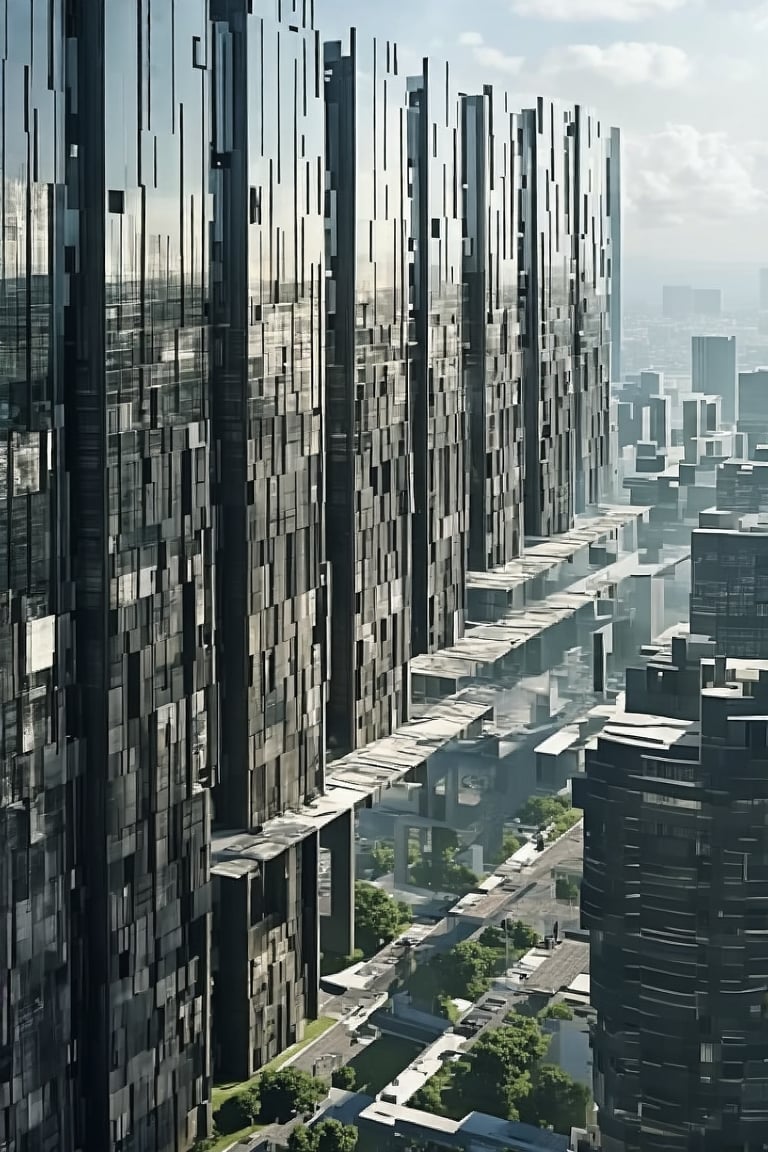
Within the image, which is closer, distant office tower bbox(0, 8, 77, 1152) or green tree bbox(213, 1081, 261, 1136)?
distant office tower bbox(0, 8, 77, 1152)

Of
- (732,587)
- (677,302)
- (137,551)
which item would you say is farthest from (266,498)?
(677,302)

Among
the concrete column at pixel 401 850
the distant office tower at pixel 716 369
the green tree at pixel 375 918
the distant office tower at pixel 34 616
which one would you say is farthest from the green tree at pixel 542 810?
the distant office tower at pixel 716 369

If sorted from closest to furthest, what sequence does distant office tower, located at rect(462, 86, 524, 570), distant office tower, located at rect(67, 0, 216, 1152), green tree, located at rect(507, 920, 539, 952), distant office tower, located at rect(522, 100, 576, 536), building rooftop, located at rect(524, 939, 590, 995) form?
distant office tower, located at rect(67, 0, 216, 1152)
building rooftop, located at rect(524, 939, 590, 995)
green tree, located at rect(507, 920, 539, 952)
distant office tower, located at rect(462, 86, 524, 570)
distant office tower, located at rect(522, 100, 576, 536)

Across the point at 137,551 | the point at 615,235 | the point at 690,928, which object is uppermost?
the point at 615,235

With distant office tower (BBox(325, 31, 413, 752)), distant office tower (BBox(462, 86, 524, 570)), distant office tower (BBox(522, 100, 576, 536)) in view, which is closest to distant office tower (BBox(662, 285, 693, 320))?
distant office tower (BBox(522, 100, 576, 536))

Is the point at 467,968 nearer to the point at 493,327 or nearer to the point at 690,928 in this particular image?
the point at 690,928

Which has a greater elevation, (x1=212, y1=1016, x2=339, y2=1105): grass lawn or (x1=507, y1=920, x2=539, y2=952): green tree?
(x1=507, y1=920, x2=539, y2=952): green tree

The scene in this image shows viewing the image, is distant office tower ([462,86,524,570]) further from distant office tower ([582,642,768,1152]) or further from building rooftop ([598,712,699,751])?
distant office tower ([582,642,768,1152])
